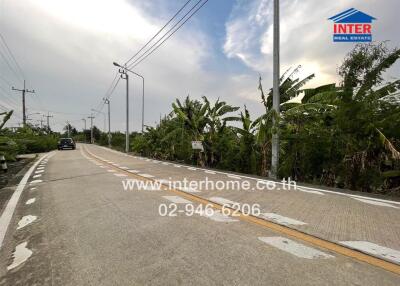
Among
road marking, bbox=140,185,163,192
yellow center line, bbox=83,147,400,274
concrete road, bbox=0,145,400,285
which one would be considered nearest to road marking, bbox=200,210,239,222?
concrete road, bbox=0,145,400,285

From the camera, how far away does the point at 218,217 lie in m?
5.28

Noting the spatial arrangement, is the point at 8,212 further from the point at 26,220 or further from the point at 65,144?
the point at 65,144

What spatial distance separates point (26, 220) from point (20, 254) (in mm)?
1894

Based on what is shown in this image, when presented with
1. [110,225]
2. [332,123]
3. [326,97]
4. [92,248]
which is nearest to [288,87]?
[326,97]

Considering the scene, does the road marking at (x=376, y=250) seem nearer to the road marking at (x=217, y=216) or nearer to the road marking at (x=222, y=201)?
the road marking at (x=217, y=216)

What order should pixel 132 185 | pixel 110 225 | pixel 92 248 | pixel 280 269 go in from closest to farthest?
pixel 280 269 → pixel 92 248 → pixel 110 225 → pixel 132 185

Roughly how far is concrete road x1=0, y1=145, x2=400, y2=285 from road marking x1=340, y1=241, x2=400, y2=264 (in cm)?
1

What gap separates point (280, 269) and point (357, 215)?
2.91 meters

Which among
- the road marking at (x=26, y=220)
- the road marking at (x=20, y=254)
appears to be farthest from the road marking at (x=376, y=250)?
the road marking at (x=26, y=220)

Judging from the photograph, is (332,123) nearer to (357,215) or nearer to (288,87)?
(288,87)

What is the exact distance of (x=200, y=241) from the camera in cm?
414

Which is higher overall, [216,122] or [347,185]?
[216,122]

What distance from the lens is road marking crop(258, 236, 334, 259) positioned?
359cm

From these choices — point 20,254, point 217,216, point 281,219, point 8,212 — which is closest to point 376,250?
point 281,219
